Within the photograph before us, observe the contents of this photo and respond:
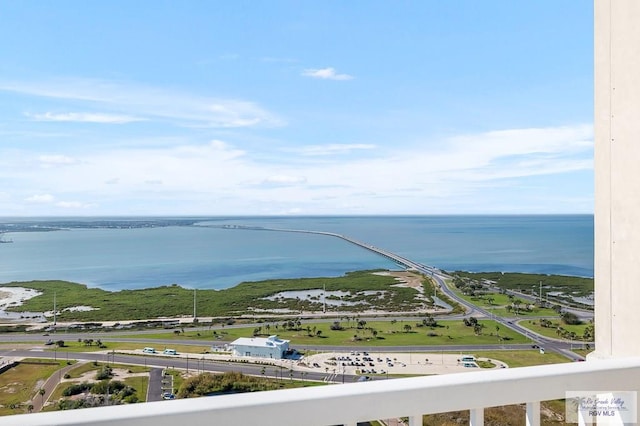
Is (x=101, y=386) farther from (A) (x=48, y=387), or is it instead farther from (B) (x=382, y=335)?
(B) (x=382, y=335)

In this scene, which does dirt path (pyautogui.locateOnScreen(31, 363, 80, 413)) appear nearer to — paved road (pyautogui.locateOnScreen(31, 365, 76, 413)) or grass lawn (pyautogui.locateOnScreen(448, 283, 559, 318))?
paved road (pyautogui.locateOnScreen(31, 365, 76, 413))

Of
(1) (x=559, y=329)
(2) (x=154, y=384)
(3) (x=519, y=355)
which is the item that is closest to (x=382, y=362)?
(3) (x=519, y=355)

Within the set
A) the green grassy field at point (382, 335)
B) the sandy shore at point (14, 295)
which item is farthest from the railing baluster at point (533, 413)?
the sandy shore at point (14, 295)

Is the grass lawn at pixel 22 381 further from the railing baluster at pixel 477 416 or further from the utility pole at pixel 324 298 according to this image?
the utility pole at pixel 324 298

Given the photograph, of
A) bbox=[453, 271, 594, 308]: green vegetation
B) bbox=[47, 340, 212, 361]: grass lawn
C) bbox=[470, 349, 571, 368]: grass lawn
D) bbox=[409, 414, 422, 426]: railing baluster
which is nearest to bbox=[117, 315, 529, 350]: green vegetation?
bbox=[47, 340, 212, 361]: grass lawn

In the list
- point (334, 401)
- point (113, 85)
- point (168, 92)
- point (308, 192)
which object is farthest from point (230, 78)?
point (334, 401)

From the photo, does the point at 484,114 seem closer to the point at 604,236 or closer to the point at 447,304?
the point at 447,304
